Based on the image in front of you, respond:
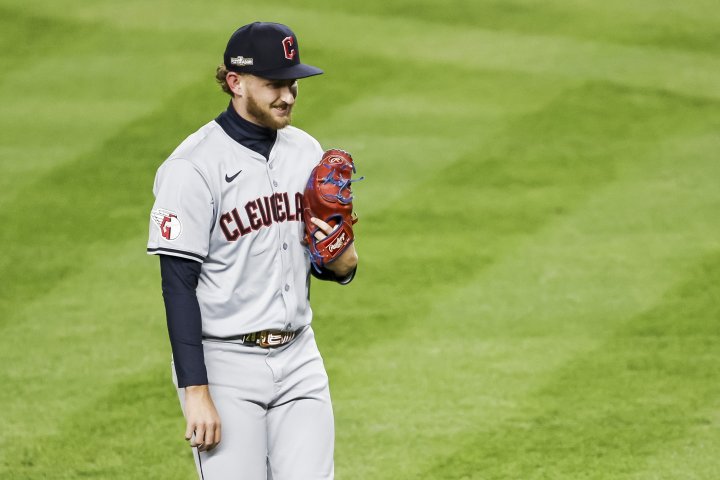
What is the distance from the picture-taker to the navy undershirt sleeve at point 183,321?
344 cm

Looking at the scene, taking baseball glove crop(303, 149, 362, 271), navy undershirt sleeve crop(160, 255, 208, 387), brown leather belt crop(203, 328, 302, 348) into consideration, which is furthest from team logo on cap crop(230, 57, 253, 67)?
brown leather belt crop(203, 328, 302, 348)

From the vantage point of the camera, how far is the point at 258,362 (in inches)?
142

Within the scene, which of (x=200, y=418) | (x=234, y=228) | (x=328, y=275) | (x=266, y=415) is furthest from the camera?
(x=328, y=275)

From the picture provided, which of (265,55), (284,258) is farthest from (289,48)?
(284,258)

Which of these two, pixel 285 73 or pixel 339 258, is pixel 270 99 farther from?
pixel 339 258

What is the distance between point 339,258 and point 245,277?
0.30m

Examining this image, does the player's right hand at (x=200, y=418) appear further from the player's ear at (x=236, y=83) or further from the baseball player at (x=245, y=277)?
the player's ear at (x=236, y=83)

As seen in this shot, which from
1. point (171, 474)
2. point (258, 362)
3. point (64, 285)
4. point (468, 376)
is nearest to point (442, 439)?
point (468, 376)

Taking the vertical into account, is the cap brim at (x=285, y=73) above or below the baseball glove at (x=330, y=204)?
above

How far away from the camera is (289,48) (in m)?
3.55

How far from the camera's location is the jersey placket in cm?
362

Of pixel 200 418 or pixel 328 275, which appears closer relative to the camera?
pixel 200 418

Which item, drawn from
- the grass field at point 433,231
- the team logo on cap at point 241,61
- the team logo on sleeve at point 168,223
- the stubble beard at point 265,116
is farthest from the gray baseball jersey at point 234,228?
the grass field at point 433,231

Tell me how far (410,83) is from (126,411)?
14.5ft
